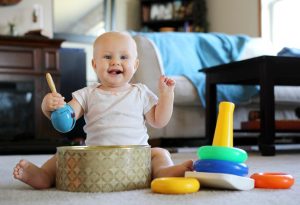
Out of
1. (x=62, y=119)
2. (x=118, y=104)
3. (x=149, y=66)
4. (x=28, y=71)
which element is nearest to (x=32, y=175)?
(x=62, y=119)

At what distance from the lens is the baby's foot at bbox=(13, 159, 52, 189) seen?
96 cm

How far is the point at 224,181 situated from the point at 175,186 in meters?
0.09

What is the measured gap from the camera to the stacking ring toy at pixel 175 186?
2.82 feet

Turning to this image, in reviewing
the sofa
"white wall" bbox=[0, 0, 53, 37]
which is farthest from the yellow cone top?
"white wall" bbox=[0, 0, 53, 37]

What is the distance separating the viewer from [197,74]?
2902 mm

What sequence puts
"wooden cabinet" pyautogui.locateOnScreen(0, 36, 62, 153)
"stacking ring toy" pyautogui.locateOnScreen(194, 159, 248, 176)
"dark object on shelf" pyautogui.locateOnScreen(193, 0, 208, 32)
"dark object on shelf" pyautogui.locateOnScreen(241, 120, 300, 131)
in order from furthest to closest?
"dark object on shelf" pyautogui.locateOnScreen(193, 0, 208, 32), "wooden cabinet" pyautogui.locateOnScreen(0, 36, 62, 153), "dark object on shelf" pyautogui.locateOnScreen(241, 120, 300, 131), "stacking ring toy" pyautogui.locateOnScreen(194, 159, 248, 176)

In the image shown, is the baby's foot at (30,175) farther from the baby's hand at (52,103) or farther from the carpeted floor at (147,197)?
the baby's hand at (52,103)

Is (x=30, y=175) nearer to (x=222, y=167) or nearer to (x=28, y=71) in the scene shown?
(x=222, y=167)

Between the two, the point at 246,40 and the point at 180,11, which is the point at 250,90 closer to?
the point at 246,40

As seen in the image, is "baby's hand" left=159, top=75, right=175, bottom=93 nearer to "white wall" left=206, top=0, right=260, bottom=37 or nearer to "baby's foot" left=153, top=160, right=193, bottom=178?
"baby's foot" left=153, top=160, right=193, bottom=178

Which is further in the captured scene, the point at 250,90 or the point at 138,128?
the point at 250,90

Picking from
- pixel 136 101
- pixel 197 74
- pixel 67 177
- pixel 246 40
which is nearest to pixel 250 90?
pixel 197 74

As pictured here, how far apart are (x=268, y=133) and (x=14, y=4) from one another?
9.27 feet

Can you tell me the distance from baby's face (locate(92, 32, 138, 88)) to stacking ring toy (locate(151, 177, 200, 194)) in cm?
30
